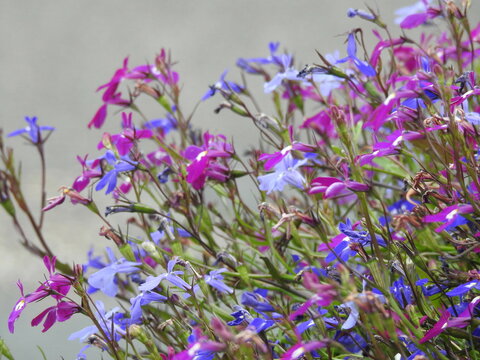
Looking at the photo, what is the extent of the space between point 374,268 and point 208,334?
20cm

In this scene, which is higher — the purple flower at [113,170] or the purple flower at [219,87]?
the purple flower at [219,87]

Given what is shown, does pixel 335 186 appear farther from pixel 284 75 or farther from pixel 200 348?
pixel 284 75

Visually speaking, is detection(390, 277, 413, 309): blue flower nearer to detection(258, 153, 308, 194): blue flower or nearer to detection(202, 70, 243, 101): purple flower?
detection(258, 153, 308, 194): blue flower

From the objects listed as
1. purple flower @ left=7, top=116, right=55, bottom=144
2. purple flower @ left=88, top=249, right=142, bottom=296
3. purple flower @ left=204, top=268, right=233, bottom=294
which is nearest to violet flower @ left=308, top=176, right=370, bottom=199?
purple flower @ left=204, top=268, right=233, bottom=294

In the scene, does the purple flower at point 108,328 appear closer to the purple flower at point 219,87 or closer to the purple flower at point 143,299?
the purple flower at point 143,299

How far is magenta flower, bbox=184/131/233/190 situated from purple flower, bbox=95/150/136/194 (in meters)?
0.09

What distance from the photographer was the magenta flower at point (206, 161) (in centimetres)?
99

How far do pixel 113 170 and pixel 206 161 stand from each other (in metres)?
0.14

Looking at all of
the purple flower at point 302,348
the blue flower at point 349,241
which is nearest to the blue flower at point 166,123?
the blue flower at point 349,241

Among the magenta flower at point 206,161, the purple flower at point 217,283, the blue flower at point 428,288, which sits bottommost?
the blue flower at point 428,288

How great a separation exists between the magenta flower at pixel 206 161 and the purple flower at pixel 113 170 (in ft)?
0.29

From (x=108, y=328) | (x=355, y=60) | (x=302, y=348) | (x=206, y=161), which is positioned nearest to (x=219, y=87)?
(x=206, y=161)

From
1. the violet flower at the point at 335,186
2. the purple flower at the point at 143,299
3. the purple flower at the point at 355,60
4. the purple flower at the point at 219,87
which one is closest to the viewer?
the violet flower at the point at 335,186

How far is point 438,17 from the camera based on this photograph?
3.72 ft
